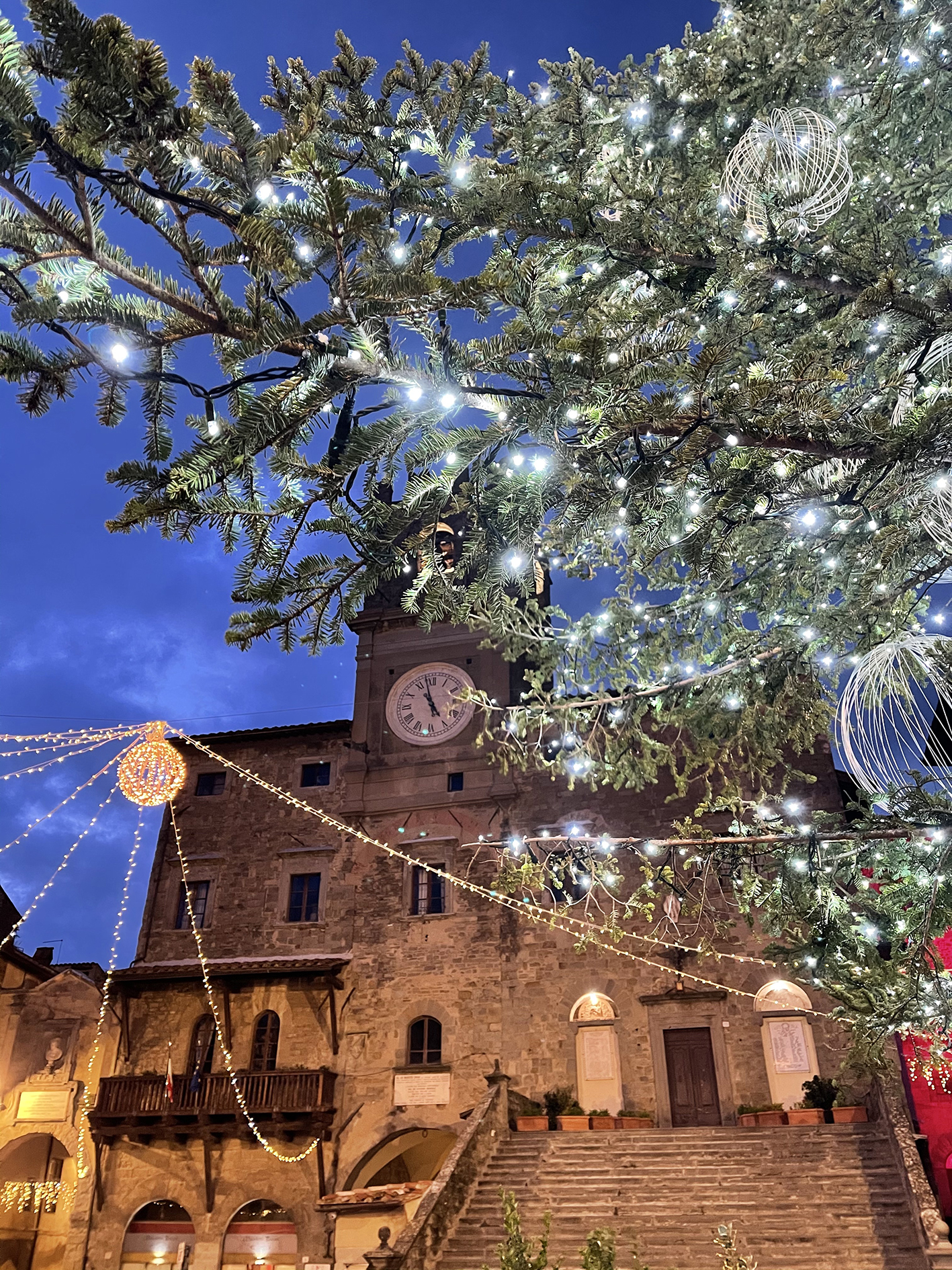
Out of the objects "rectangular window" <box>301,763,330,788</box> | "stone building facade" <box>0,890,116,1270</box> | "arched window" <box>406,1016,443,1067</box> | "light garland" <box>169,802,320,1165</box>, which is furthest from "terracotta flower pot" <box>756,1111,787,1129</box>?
"stone building facade" <box>0,890,116,1270</box>

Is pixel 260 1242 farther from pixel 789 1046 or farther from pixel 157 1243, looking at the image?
pixel 789 1046

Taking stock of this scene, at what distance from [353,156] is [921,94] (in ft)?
11.5

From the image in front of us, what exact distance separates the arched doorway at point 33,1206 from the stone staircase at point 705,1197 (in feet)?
41.1

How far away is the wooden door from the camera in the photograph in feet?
52.3

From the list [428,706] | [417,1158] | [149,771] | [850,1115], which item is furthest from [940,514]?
[417,1158]

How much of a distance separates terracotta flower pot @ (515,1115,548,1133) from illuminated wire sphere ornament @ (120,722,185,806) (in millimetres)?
8260

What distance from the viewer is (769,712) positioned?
6.89m

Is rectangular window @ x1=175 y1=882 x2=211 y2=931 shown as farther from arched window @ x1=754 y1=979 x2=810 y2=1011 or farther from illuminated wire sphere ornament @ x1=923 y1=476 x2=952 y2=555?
illuminated wire sphere ornament @ x1=923 y1=476 x2=952 y2=555

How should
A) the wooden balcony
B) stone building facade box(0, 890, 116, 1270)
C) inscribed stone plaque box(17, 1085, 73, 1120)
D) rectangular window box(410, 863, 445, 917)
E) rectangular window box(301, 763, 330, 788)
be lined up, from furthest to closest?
rectangular window box(301, 763, 330, 788) → rectangular window box(410, 863, 445, 917) → inscribed stone plaque box(17, 1085, 73, 1120) → stone building facade box(0, 890, 116, 1270) → the wooden balcony

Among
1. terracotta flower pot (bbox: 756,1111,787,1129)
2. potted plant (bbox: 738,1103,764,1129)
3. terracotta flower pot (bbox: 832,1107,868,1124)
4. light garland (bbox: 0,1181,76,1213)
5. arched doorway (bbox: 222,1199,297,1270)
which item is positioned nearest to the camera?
terracotta flower pot (bbox: 832,1107,868,1124)

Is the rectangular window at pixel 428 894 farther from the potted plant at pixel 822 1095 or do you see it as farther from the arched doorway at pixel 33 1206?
the arched doorway at pixel 33 1206

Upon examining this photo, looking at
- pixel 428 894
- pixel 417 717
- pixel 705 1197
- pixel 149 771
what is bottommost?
pixel 705 1197

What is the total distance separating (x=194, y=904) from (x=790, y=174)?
788 inches

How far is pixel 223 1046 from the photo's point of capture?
1834 centimetres
